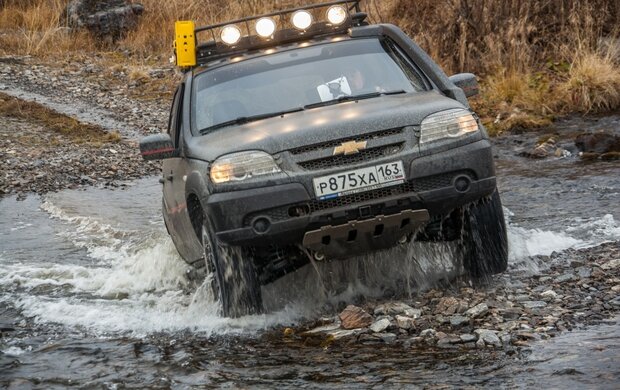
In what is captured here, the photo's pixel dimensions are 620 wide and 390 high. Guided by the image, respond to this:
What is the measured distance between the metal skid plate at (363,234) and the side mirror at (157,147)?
129cm

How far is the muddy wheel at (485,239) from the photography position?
6215 mm

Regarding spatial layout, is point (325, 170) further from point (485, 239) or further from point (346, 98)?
point (485, 239)

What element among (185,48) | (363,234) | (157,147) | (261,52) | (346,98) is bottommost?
(363,234)

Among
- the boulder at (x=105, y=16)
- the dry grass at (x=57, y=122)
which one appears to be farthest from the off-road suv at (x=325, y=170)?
the boulder at (x=105, y=16)

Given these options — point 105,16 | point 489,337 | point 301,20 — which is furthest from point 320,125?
point 105,16

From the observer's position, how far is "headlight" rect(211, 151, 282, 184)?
5719mm

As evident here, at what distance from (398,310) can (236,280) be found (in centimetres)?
90

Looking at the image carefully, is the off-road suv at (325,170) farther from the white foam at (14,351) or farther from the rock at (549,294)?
the white foam at (14,351)

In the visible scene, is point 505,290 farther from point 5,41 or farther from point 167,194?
point 5,41

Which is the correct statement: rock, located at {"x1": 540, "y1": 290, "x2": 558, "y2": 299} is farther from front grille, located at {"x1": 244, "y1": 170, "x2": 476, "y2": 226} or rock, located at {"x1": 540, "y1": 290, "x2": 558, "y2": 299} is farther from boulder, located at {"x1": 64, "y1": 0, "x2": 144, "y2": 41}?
boulder, located at {"x1": 64, "y1": 0, "x2": 144, "y2": 41}

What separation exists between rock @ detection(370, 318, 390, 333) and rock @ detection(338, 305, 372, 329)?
8cm

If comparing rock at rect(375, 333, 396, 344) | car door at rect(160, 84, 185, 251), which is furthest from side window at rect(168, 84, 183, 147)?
rock at rect(375, 333, 396, 344)

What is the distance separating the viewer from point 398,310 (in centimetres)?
587

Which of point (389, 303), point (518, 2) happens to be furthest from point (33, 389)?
point (518, 2)
